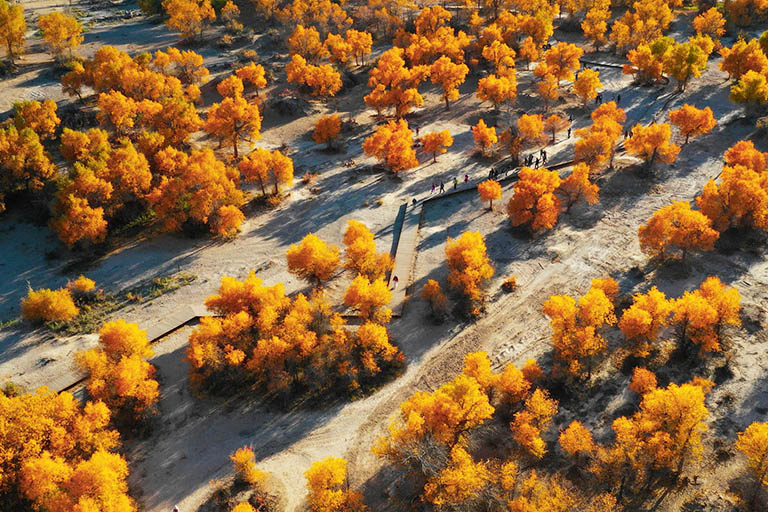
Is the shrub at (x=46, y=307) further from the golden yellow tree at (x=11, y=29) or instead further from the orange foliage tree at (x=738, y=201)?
the golden yellow tree at (x=11, y=29)

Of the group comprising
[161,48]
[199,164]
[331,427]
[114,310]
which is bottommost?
[331,427]

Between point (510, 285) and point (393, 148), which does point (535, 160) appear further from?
point (510, 285)

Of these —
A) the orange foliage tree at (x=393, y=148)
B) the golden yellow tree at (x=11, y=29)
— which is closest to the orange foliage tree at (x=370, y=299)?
the orange foliage tree at (x=393, y=148)

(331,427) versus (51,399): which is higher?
(51,399)

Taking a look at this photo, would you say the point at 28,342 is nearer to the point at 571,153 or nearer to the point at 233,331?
the point at 233,331

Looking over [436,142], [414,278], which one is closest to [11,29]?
[436,142]

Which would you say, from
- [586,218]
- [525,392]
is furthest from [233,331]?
[586,218]

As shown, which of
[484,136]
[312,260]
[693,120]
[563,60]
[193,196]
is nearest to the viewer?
[312,260]
